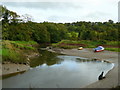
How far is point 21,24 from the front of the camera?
64438 mm

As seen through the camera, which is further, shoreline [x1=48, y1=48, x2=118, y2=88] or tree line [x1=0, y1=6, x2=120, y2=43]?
tree line [x1=0, y1=6, x2=120, y2=43]

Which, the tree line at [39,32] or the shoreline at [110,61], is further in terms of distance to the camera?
the tree line at [39,32]

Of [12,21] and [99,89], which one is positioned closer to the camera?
[99,89]

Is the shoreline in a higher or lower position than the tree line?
lower

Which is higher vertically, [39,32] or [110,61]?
[39,32]

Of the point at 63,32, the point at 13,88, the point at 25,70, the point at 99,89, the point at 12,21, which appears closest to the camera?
the point at 99,89

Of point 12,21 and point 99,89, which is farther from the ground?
point 12,21

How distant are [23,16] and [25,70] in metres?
47.2

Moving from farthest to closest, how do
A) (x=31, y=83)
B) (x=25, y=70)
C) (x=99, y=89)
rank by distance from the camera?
(x=25, y=70), (x=31, y=83), (x=99, y=89)

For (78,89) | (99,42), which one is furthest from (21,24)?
(78,89)

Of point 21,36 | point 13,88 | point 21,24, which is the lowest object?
point 13,88

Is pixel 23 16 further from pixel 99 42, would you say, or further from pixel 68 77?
pixel 68 77

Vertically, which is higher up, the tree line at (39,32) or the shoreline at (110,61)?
the tree line at (39,32)

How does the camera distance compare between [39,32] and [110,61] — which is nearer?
[110,61]
